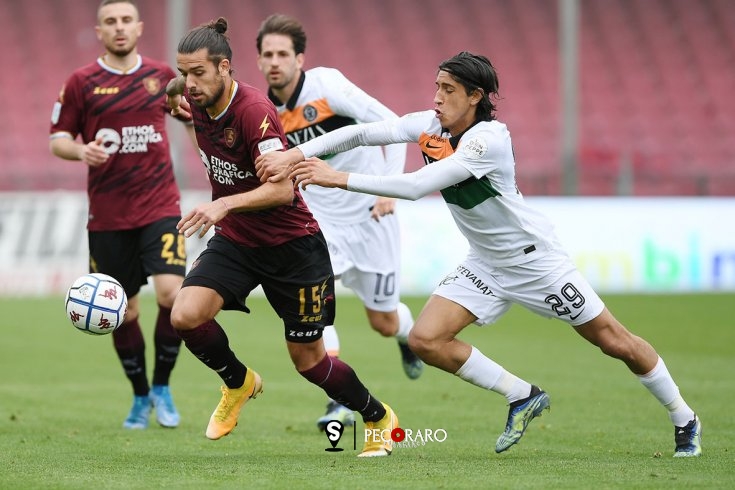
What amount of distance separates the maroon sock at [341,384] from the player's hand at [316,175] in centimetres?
118

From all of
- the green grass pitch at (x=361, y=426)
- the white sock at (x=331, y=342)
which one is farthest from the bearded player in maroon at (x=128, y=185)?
the white sock at (x=331, y=342)

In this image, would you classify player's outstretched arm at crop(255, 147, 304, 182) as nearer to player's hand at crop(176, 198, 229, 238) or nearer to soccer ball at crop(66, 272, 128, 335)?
player's hand at crop(176, 198, 229, 238)

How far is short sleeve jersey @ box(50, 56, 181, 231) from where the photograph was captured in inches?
321

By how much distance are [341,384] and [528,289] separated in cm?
116

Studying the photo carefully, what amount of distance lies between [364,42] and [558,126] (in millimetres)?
4899

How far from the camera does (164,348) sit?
8.17 metres

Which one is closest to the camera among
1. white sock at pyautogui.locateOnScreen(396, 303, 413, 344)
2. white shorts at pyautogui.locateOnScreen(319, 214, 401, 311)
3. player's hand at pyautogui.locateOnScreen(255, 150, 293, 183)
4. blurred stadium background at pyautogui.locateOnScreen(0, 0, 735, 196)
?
player's hand at pyautogui.locateOnScreen(255, 150, 293, 183)

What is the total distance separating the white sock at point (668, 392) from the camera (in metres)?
6.64

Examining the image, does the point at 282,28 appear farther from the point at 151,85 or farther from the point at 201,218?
the point at 201,218

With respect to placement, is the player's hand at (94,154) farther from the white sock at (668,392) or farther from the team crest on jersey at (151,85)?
the white sock at (668,392)

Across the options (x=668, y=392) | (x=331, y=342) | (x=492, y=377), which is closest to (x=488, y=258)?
(x=492, y=377)

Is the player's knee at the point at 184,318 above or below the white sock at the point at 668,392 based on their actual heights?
above

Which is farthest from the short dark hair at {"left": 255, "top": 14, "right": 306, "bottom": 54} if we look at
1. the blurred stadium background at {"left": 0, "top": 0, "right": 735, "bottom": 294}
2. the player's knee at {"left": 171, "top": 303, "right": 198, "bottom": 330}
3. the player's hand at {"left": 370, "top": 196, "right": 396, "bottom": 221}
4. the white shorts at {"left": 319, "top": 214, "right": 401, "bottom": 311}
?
the blurred stadium background at {"left": 0, "top": 0, "right": 735, "bottom": 294}

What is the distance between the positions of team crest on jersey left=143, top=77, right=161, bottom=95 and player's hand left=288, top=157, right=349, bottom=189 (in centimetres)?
269
